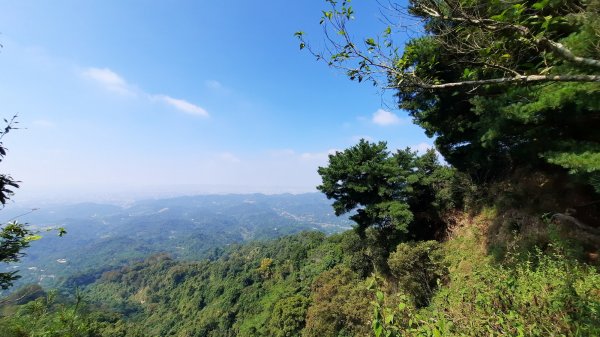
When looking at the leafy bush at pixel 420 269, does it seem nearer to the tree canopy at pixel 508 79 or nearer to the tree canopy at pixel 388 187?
the tree canopy at pixel 388 187

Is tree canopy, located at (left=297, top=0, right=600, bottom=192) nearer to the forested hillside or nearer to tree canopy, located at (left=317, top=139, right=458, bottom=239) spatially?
the forested hillside

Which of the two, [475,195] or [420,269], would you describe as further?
[475,195]

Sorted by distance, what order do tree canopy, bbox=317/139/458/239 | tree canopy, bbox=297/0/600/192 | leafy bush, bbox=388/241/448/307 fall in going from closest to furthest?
tree canopy, bbox=297/0/600/192 < leafy bush, bbox=388/241/448/307 < tree canopy, bbox=317/139/458/239

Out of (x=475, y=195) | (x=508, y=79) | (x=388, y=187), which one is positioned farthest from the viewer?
(x=388, y=187)

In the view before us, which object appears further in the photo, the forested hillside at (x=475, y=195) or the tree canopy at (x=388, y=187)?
the tree canopy at (x=388, y=187)

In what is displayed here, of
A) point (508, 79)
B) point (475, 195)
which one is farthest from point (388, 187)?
point (508, 79)

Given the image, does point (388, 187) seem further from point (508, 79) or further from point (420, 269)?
point (508, 79)

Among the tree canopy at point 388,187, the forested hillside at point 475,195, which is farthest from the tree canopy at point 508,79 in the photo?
the tree canopy at point 388,187

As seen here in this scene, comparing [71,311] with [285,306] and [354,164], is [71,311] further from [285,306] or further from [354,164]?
[285,306]

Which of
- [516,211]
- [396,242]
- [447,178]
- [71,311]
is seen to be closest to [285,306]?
[396,242]

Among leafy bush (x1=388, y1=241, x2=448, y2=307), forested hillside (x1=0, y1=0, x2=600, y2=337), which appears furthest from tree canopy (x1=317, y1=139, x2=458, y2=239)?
leafy bush (x1=388, y1=241, x2=448, y2=307)

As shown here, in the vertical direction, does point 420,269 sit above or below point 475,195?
below

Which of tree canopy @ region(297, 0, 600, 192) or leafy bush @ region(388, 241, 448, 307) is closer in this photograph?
tree canopy @ region(297, 0, 600, 192)

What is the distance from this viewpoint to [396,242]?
538 inches
